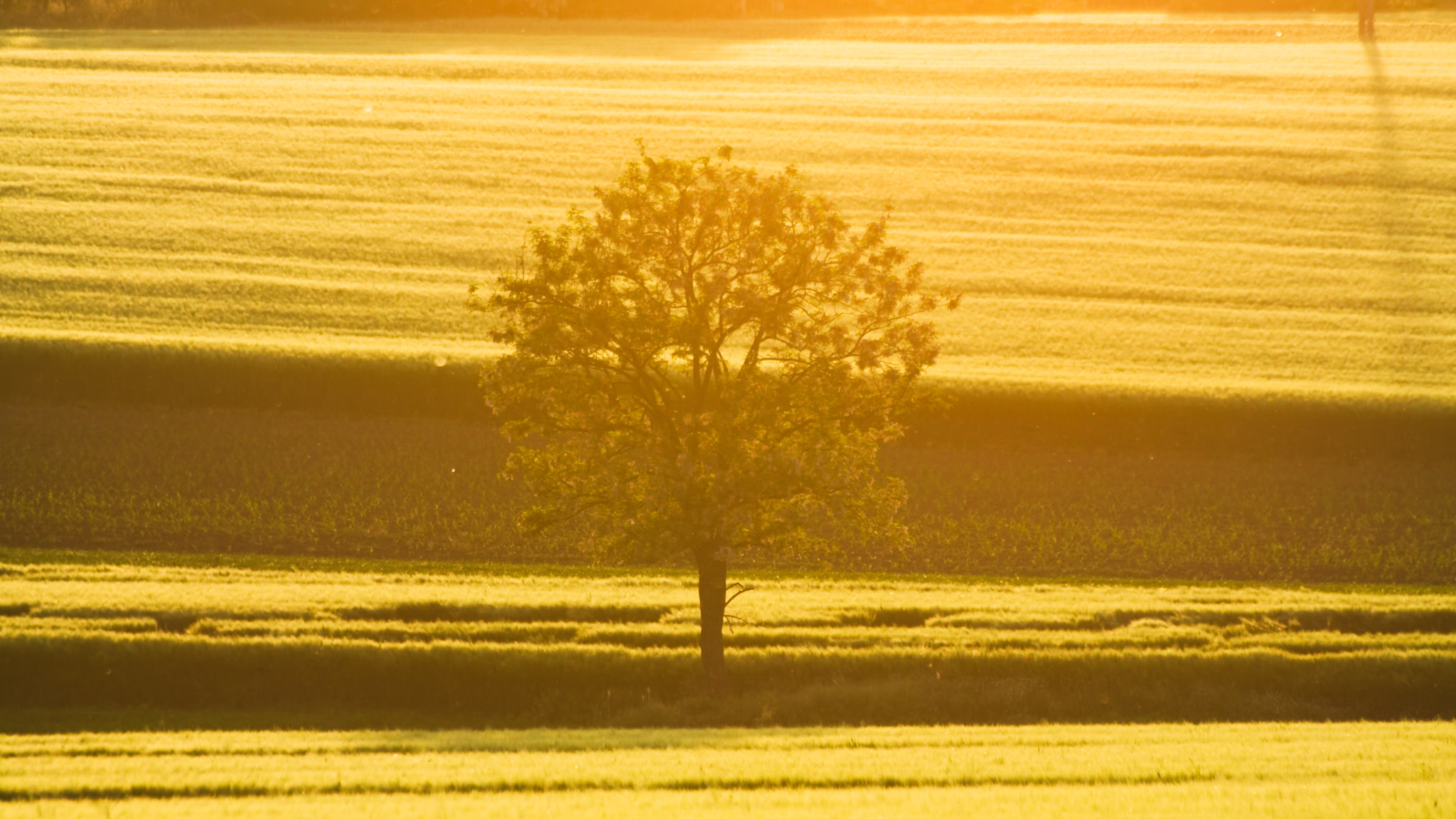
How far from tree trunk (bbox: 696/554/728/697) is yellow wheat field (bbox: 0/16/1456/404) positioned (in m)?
13.6

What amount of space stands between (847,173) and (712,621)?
28.6m

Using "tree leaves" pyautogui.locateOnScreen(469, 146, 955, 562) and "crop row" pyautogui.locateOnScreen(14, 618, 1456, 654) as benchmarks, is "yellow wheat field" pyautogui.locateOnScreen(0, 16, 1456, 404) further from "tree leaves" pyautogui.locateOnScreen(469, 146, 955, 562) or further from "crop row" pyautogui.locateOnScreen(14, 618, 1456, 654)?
"tree leaves" pyautogui.locateOnScreen(469, 146, 955, 562)

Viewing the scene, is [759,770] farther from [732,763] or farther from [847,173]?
[847,173]

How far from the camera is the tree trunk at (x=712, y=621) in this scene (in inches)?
696

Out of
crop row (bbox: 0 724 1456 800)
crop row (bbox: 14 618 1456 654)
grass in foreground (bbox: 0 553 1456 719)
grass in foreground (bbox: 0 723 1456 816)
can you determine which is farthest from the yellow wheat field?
grass in foreground (bbox: 0 723 1456 816)

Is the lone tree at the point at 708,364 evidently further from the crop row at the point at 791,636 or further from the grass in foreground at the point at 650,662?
the crop row at the point at 791,636

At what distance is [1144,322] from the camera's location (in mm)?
34406

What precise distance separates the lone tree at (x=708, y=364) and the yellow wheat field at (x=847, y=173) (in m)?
13.3

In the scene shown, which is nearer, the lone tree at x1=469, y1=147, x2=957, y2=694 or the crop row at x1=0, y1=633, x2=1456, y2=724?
the lone tree at x1=469, y1=147, x2=957, y2=694

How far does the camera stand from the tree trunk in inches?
696

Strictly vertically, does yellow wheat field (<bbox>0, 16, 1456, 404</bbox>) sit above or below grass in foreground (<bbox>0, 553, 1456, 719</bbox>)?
above

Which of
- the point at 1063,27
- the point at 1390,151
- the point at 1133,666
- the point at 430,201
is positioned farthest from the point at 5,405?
the point at 1063,27

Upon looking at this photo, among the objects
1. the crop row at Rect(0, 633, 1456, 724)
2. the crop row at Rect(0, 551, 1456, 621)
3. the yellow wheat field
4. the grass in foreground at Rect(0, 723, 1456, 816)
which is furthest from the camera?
the yellow wheat field

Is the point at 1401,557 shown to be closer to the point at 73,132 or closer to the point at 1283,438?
the point at 1283,438
